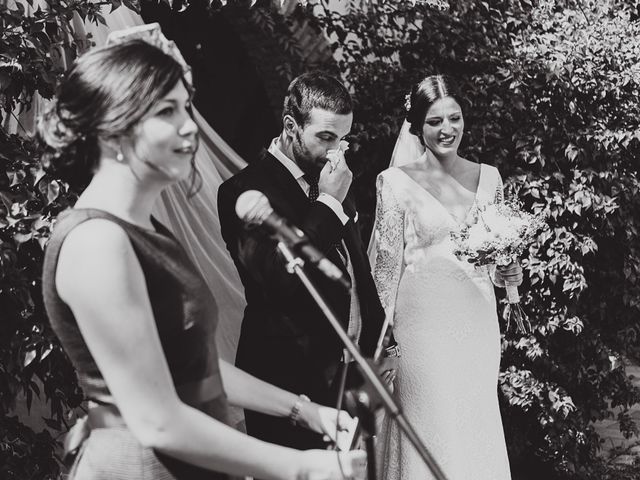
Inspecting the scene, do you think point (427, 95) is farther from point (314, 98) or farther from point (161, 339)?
point (161, 339)

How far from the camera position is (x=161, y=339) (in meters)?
1.72

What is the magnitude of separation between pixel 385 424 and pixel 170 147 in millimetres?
2905

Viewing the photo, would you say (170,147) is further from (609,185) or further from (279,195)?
(609,185)

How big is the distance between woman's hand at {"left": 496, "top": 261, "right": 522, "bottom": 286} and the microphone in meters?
2.34

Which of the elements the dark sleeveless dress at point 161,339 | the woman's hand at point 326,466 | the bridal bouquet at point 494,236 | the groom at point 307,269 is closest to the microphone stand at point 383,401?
the woman's hand at point 326,466

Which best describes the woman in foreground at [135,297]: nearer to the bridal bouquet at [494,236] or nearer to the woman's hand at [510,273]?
the bridal bouquet at [494,236]

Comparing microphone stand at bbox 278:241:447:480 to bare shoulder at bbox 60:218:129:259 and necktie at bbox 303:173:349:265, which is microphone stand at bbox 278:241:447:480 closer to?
bare shoulder at bbox 60:218:129:259

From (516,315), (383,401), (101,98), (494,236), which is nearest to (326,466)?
(383,401)

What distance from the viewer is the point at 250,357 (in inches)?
123

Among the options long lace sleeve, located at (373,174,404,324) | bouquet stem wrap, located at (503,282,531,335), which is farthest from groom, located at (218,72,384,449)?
bouquet stem wrap, located at (503,282,531,335)

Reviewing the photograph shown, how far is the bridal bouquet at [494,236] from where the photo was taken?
404 cm

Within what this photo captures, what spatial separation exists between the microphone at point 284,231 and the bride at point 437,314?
2133 millimetres

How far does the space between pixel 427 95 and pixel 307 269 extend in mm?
1692

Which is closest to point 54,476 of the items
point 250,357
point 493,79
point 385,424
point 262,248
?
point 250,357
